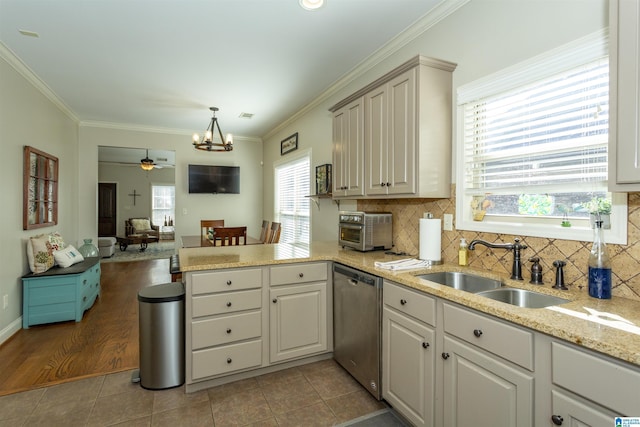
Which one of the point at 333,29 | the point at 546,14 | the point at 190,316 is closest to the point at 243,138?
the point at 333,29

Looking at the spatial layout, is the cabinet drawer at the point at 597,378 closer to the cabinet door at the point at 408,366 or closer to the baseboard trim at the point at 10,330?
the cabinet door at the point at 408,366

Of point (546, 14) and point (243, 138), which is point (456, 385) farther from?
point (243, 138)

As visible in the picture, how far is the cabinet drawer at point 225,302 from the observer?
7.09 ft

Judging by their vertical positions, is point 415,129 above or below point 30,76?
below

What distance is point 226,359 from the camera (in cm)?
225

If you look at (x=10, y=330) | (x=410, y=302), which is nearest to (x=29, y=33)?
(x=10, y=330)

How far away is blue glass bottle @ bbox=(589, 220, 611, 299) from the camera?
55.6 inches

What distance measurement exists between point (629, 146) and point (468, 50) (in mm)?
1321

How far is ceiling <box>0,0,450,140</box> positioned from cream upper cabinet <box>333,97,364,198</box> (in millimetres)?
620

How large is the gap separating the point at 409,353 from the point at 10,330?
3742 mm

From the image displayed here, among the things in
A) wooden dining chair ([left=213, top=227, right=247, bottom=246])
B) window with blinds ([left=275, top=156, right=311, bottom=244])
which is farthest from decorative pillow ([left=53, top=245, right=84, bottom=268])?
window with blinds ([left=275, top=156, right=311, bottom=244])

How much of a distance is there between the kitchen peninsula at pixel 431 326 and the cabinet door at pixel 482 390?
0.04 feet

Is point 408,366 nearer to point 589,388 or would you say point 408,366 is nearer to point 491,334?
point 491,334

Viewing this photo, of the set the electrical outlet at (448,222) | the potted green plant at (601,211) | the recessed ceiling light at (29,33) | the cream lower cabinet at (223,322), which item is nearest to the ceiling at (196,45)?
the recessed ceiling light at (29,33)
